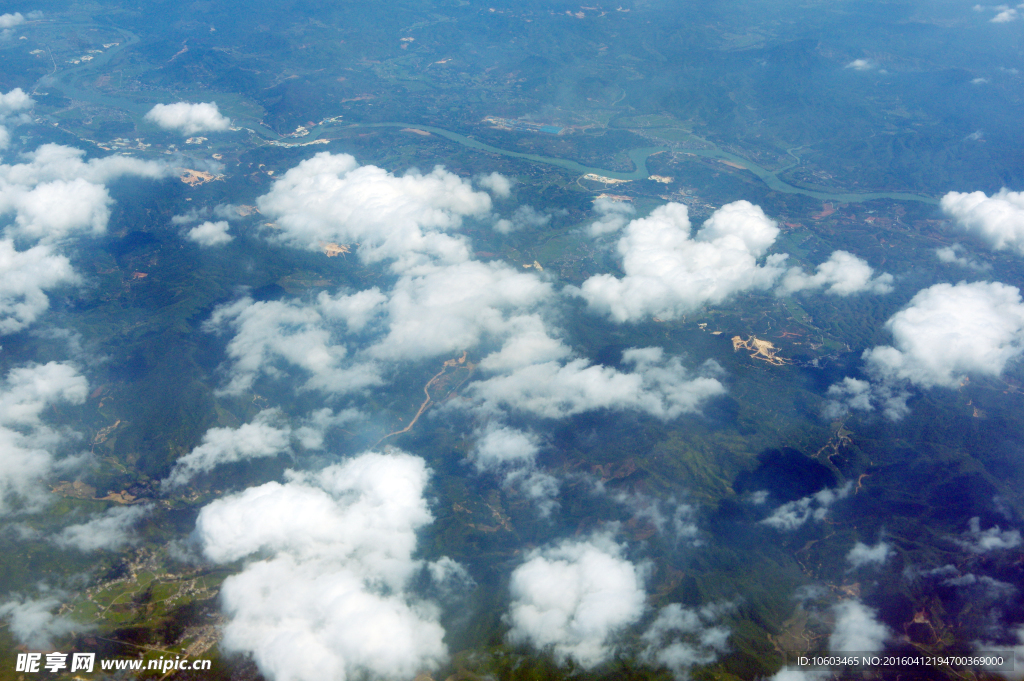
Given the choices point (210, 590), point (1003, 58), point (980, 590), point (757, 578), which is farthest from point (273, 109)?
point (1003, 58)

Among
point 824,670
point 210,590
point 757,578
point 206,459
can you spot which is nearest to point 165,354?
point 206,459

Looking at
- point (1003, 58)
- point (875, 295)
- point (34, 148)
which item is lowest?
point (34, 148)

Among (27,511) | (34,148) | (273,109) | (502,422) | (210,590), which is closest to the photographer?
(210,590)

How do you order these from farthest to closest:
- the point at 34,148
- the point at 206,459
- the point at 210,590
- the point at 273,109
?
1. the point at 273,109
2. the point at 34,148
3. the point at 206,459
4. the point at 210,590

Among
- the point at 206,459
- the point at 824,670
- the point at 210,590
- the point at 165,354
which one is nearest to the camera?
the point at 824,670

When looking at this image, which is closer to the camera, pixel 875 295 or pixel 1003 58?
pixel 875 295

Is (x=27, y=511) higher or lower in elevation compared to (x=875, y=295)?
lower

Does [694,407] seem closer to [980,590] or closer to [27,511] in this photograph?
[980,590]

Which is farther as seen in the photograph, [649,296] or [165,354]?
[649,296]

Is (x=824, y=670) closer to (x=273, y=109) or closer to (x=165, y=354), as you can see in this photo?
(x=165, y=354)
